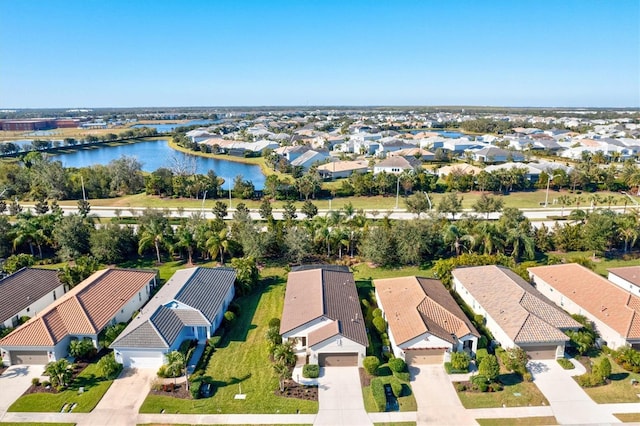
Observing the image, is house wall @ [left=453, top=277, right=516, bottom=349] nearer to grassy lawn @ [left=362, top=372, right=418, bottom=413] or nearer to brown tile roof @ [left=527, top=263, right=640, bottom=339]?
brown tile roof @ [left=527, top=263, right=640, bottom=339]

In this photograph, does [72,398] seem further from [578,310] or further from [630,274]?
[630,274]

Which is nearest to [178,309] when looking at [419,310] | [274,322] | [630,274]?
[274,322]

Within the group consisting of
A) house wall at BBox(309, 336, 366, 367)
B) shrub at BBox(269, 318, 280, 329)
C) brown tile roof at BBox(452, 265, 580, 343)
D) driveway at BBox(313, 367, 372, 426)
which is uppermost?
brown tile roof at BBox(452, 265, 580, 343)

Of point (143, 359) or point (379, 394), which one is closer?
point (379, 394)

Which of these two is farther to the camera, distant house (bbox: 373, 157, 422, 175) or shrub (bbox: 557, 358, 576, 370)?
distant house (bbox: 373, 157, 422, 175)

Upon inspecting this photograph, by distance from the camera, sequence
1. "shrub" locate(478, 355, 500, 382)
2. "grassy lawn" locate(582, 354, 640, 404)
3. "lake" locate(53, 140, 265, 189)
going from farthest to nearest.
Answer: "lake" locate(53, 140, 265, 189), "shrub" locate(478, 355, 500, 382), "grassy lawn" locate(582, 354, 640, 404)

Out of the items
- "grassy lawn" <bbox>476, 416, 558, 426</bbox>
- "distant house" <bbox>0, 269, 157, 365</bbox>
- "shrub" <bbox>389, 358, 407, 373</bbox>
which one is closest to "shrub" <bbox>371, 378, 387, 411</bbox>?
"shrub" <bbox>389, 358, 407, 373</bbox>

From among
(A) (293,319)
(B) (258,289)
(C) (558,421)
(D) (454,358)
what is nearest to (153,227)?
(B) (258,289)
